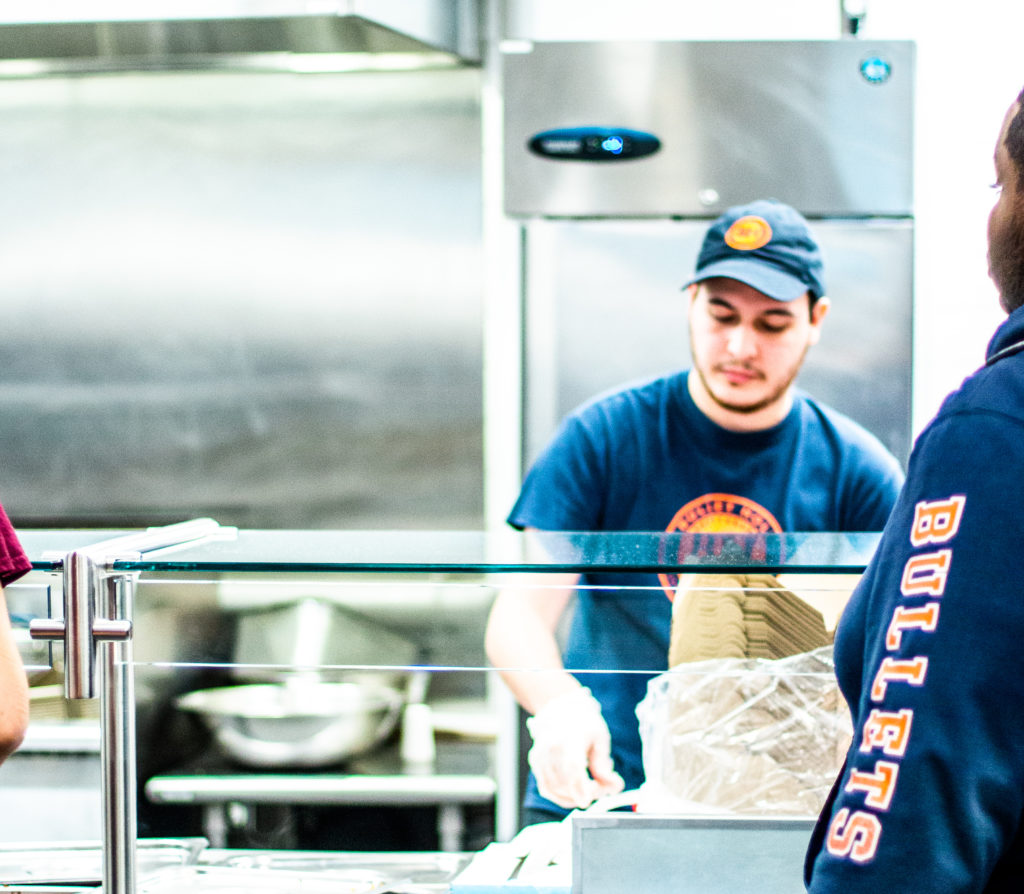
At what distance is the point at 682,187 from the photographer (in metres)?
2.25

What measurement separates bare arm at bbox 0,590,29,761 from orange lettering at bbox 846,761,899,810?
67cm

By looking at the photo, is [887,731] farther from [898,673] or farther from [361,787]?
[361,787]

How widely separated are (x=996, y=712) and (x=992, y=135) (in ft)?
7.78

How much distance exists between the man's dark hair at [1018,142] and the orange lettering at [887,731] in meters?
0.32

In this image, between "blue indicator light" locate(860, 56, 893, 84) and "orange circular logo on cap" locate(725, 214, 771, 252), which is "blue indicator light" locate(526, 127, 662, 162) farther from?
"orange circular logo on cap" locate(725, 214, 771, 252)

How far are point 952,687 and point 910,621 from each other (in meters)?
0.04

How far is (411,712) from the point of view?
2.43 m

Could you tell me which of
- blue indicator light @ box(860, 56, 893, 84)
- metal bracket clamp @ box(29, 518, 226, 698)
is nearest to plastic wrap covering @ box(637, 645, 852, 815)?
metal bracket clamp @ box(29, 518, 226, 698)

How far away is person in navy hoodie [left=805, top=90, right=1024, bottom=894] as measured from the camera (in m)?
0.59

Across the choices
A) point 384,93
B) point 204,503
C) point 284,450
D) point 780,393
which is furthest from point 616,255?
point 204,503

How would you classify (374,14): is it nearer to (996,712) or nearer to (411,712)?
(411,712)

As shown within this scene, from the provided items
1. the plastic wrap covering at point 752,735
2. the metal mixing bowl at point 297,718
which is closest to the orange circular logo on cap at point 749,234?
the plastic wrap covering at point 752,735

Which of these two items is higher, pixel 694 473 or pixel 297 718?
pixel 694 473

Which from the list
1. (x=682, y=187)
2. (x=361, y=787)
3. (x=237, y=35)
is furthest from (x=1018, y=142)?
(x=237, y=35)
